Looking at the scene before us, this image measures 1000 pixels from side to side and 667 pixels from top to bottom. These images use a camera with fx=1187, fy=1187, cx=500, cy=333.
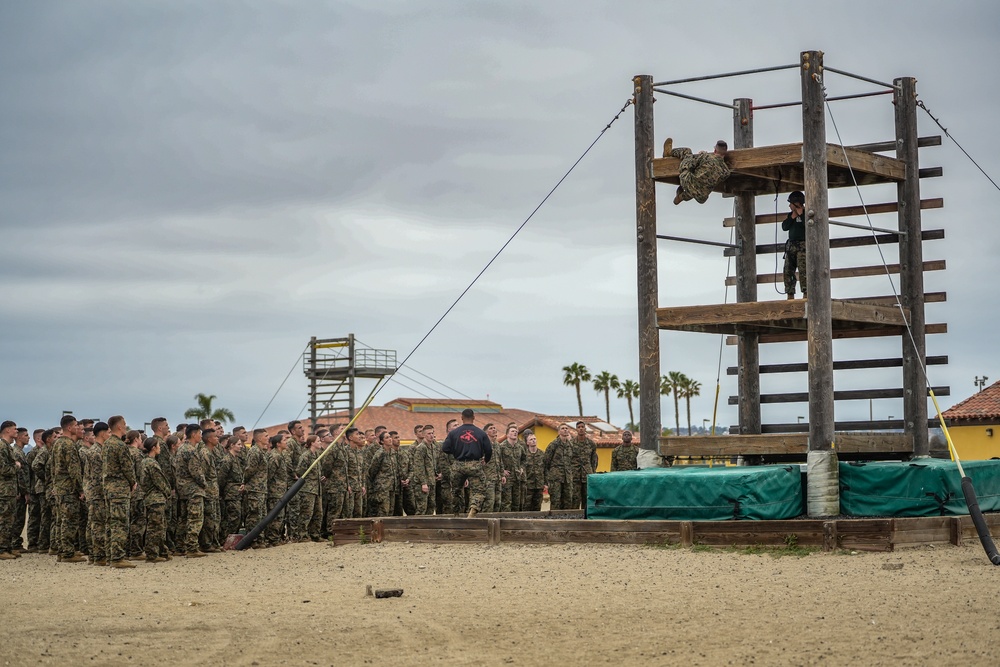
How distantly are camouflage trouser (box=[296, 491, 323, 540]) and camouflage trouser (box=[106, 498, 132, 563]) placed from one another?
3441 mm

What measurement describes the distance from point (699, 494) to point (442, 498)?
837cm

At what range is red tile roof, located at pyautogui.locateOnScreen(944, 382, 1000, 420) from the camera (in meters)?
41.3

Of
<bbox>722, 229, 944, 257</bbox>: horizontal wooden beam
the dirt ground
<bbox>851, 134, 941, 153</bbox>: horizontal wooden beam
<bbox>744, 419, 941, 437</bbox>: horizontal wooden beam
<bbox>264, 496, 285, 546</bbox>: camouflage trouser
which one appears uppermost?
<bbox>851, 134, 941, 153</bbox>: horizontal wooden beam

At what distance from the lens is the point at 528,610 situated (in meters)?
11.4

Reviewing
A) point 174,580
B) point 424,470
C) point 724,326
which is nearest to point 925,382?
point 724,326

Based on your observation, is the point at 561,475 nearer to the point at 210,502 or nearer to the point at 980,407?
the point at 210,502

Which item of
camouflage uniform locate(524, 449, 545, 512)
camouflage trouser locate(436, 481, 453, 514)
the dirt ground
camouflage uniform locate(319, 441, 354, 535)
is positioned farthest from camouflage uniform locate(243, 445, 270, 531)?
camouflage uniform locate(524, 449, 545, 512)

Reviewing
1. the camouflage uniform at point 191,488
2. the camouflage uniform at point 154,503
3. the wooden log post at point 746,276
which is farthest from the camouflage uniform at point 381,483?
the wooden log post at point 746,276

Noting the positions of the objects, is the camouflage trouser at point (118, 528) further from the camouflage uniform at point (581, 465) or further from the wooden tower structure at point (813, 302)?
the camouflage uniform at point (581, 465)

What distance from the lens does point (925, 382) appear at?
17.8 meters

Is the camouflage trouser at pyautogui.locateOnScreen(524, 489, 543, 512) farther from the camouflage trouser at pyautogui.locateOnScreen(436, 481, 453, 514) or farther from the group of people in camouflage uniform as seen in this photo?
the camouflage trouser at pyautogui.locateOnScreen(436, 481, 453, 514)

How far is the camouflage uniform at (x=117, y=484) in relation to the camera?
637 inches

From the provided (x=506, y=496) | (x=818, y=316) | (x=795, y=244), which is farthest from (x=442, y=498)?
(x=818, y=316)

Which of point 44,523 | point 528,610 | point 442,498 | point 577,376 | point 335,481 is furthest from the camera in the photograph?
point 577,376
